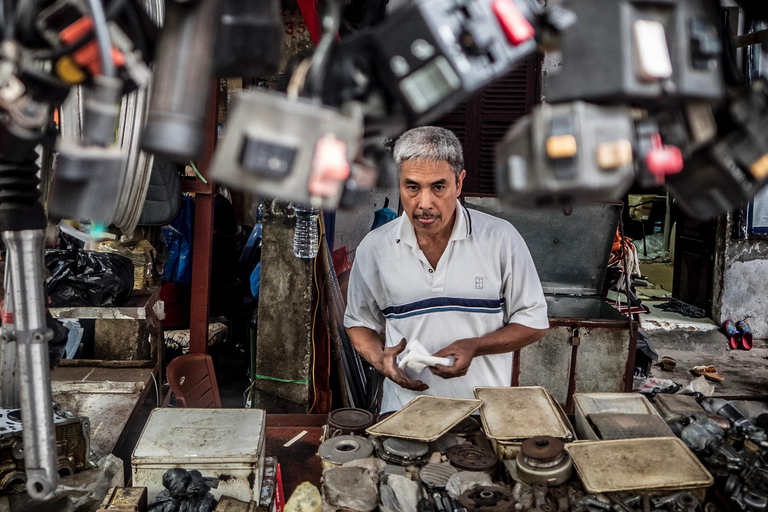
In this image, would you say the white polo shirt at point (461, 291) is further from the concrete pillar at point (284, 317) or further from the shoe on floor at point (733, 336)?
the shoe on floor at point (733, 336)

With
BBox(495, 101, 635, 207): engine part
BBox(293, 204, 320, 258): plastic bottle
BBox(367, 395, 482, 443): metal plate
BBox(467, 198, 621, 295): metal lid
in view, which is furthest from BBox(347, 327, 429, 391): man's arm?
BBox(495, 101, 635, 207): engine part

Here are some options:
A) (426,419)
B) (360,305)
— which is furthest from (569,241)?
(426,419)

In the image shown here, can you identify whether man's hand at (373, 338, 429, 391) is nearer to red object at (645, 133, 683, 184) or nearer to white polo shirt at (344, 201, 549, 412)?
white polo shirt at (344, 201, 549, 412)

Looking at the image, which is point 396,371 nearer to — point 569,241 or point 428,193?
point 428,193

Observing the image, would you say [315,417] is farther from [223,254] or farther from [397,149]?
[223,254]

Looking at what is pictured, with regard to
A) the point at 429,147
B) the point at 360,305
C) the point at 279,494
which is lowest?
the point at 279,494

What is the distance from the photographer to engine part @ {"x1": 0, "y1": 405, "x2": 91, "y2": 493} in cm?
180

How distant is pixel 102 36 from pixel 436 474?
1.48 metres

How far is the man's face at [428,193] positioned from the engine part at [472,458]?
908 mm

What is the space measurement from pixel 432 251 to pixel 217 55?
1.94 meters

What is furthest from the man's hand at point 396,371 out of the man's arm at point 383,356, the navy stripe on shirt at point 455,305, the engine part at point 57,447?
the engine part at point 57,447

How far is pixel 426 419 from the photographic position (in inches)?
78.7

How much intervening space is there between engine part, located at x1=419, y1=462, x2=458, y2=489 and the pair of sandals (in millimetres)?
5104

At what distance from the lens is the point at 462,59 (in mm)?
645
